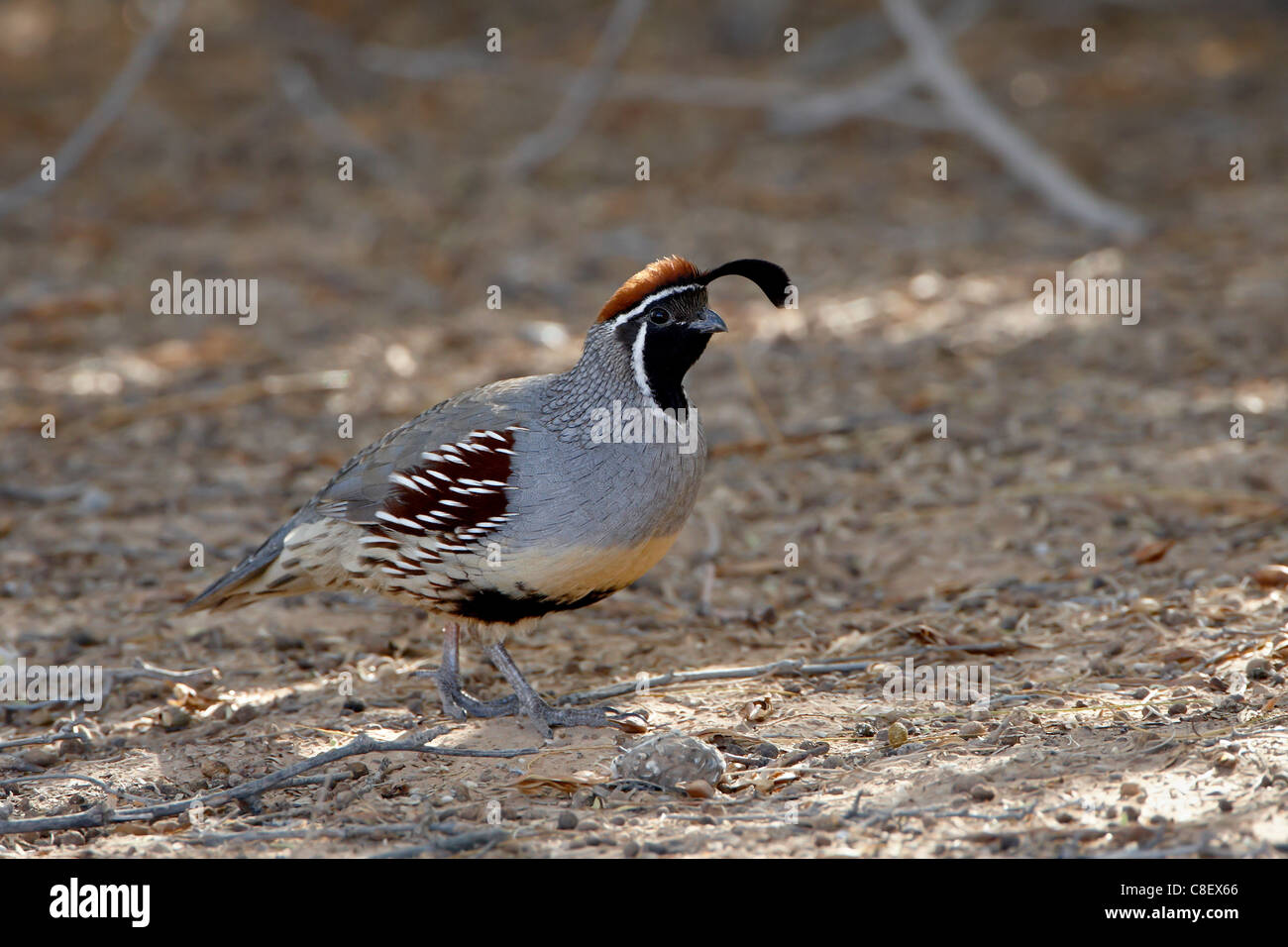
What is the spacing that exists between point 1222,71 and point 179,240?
9.28 m

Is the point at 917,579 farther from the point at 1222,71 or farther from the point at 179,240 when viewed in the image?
the point at 1222,71

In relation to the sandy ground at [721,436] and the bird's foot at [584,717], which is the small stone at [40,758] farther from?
the bird's foot at [584,717]

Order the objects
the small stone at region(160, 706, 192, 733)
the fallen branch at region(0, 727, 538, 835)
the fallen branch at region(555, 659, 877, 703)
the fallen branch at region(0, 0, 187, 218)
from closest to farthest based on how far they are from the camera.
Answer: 1. the fallen branch at region(0, 727, 538, 835)
2. the small stone at region(160, 706, 192, 733)
3. the fallen branch at region(555, 659, 877, 703)
4. the fallen branch at region(0, 0, 187, 218)

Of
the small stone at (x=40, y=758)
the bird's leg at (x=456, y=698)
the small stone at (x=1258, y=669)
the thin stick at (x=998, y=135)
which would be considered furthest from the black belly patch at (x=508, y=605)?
the thin stick at (x=998, y=135)

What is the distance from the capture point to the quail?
4.65 m

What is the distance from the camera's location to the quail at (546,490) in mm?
4652

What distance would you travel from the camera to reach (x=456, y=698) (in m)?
5.07

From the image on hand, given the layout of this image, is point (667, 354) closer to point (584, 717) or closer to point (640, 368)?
point (640, 368)

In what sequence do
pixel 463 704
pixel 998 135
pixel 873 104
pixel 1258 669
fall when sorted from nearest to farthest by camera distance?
pixel 1258 669, pixel 463 704, pixel 998 135, pixel 873 104

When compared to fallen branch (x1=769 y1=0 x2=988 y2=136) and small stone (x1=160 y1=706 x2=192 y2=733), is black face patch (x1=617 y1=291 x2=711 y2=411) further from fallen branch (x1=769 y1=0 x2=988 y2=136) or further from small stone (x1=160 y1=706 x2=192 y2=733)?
fallen branch (x1=769 y1=0 x2=988 y2=136)

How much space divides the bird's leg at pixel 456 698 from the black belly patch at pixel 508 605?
303 mm

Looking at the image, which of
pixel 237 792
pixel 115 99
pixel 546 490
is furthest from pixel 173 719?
pixel 115 99

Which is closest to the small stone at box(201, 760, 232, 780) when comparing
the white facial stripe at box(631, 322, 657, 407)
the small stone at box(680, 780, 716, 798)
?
the small stone at box(680, 780, 716, 798)

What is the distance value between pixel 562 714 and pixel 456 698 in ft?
1.50
